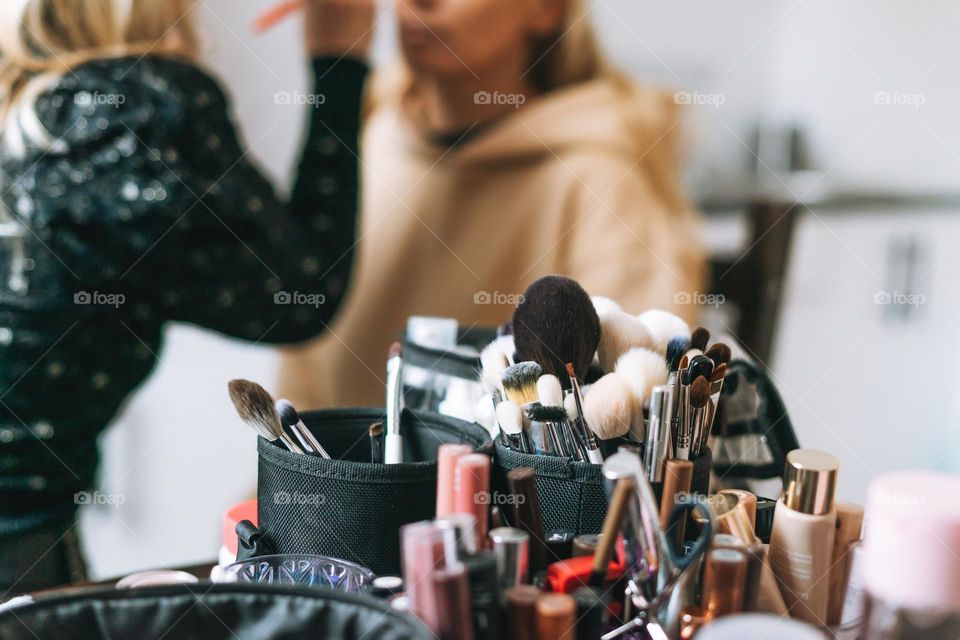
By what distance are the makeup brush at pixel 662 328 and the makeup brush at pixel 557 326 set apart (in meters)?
0.04

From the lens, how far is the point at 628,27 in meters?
0.80

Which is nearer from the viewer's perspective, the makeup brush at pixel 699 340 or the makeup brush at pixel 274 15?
the makeup brush at pixel 699 340

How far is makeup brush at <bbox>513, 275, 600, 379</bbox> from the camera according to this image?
403mm

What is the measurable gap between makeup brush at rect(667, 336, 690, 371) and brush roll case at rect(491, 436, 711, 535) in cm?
5

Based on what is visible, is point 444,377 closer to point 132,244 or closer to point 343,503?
point 343,503

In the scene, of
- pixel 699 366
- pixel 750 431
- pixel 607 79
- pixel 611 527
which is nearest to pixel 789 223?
pixel 607 79

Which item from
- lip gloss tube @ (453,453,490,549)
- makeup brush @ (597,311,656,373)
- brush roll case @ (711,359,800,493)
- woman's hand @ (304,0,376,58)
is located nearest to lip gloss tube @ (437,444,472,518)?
lip gloss tube @ (453,453,490,549)

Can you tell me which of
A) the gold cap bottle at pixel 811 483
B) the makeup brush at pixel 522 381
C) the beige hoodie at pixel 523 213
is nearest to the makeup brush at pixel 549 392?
the makeup brush at pixel 522 381

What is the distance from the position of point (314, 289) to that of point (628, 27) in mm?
431

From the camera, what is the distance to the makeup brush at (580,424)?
15.3 inches

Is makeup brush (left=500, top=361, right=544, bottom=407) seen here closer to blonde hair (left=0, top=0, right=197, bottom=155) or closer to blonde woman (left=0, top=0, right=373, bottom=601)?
blonde woman (left=0, top=0, right=373, bottom=601)

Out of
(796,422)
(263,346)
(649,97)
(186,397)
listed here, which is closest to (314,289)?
(263,346)

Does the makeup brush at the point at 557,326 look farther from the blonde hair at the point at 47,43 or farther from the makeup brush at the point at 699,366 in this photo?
the blonde hair at the point at 47,43

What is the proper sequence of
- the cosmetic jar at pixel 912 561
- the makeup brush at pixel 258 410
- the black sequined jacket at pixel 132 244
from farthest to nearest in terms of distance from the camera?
1. the black sequined jacket at pixel 132 244
2. the makeup brush at pixel 258 410
3. the cosmetic jar at pixel 912 561
